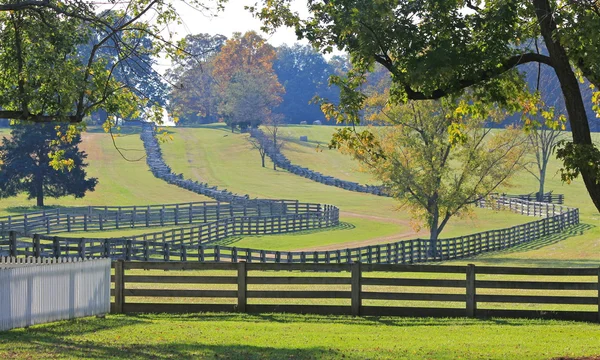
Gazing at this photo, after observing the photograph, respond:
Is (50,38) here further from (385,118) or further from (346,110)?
(385,118)

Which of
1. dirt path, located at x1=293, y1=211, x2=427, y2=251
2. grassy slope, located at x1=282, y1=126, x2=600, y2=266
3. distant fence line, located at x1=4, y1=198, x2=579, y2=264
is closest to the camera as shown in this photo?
distant fence line, located at x1=4, y1=198, x2=579, y2=264

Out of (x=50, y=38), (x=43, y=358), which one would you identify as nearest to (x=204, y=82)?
(x=50, y=38)

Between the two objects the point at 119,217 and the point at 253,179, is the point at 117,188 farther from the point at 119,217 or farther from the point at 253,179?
the point at 119,217

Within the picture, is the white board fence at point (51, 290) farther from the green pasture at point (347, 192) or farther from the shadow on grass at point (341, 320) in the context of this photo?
the green pasture at point (347, 192)

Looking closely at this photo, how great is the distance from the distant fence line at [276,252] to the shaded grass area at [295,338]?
36.9ft

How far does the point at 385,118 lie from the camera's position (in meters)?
49.2

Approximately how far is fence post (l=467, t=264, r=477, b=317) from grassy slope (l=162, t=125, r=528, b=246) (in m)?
32.9

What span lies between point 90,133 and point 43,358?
12749 cm

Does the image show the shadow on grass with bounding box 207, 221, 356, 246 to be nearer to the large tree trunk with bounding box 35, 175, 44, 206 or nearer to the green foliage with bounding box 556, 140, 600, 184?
the large tree trunk with bounding box 35, 175, 44, 206

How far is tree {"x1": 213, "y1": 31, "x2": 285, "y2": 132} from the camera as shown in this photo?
136500mm

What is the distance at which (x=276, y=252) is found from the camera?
3444 cm

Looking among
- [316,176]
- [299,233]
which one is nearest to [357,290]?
[299,233]

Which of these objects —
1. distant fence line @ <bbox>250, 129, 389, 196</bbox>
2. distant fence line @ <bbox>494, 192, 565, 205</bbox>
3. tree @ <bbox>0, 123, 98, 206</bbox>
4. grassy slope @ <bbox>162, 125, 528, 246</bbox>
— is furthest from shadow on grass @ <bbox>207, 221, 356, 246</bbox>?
distant fence line @ <bbox>494, 192, 565, 205</bbox>

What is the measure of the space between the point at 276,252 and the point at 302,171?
77.5 meters
